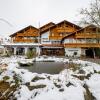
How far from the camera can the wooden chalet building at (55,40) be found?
46000mm

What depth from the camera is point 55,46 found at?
4944 centimetres

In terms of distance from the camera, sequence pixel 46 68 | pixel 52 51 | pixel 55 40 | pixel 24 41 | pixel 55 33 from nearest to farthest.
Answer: pixel 46 68, pixel 52 51, pixel 55 40, pixel 55 33, pixel 24 41

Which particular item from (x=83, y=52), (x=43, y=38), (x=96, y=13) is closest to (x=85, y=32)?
(x=83, y=52)

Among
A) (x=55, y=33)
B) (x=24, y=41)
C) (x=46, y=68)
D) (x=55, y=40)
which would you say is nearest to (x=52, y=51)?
(x=55, y=40)

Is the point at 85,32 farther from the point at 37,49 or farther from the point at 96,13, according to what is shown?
the point at 96,13

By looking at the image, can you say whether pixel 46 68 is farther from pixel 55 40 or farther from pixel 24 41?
pixel 24 41

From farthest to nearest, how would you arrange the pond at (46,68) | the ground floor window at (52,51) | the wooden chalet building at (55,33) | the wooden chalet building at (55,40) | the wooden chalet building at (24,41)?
the wooden chalet building at (55,33) → the wooden chalet building at (24,41) → the ground floor window at (52,51) → the wooden chalet building at (55,40) → the pond at (46,68)

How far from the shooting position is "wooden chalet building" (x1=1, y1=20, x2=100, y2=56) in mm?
46000

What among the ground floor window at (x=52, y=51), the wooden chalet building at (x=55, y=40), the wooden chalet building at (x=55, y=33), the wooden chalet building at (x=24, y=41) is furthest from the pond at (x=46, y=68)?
the wooden chalet building at (x=55, y=33)

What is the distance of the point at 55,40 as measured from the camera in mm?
51250

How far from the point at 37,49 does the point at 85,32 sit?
42.3ft

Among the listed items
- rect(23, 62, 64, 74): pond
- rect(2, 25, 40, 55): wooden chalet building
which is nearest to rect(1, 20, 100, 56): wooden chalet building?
rect(2, 25, 40, 55): wooden chalet building

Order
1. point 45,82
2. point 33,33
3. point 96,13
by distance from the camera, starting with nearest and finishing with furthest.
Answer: point 45,82 → point 96,13 → point 33,33

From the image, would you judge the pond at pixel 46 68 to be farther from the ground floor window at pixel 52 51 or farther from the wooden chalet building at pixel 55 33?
the wooden chalet building at pixel 55 33
